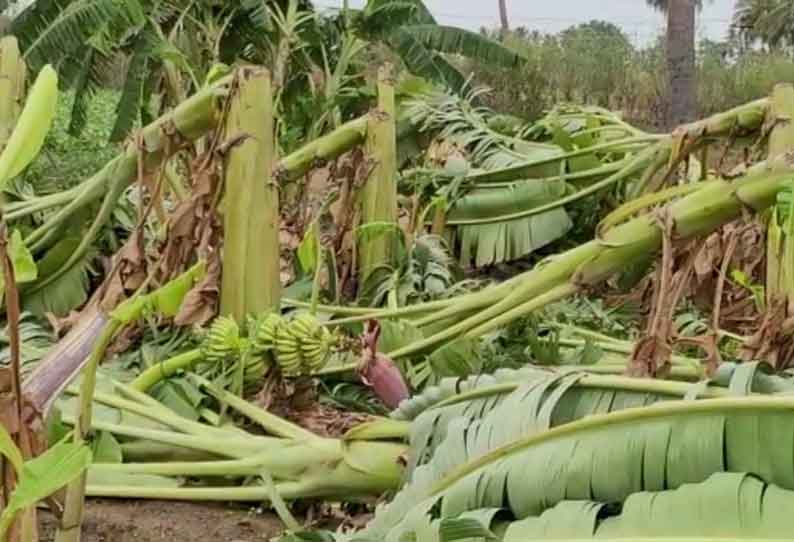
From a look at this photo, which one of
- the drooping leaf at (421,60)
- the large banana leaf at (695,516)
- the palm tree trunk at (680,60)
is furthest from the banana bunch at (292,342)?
the palm tree trunk at (680,60)

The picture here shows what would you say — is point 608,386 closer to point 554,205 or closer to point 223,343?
point 223,343

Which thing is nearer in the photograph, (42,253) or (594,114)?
(42,253)

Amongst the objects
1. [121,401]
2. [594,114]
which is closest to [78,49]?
[594,114]

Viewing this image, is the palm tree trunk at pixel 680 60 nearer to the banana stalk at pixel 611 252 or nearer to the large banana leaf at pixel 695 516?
the banana stalk at pixel 611 252

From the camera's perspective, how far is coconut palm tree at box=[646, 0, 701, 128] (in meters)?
6.70

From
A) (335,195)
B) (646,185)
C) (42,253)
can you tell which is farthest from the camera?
(335,195)

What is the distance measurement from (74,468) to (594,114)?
3.84m

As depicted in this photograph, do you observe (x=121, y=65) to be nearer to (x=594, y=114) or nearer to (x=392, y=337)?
(x=594, y=114)

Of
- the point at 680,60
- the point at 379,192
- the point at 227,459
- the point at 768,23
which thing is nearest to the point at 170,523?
the point at 227,459

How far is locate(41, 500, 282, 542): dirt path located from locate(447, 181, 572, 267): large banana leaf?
2.13 m

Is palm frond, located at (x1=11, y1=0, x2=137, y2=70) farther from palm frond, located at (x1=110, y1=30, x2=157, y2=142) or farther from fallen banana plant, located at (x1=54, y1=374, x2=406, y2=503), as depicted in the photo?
fallen banana plant, located at (x1=54, y1=374, x2=406, y2=503)

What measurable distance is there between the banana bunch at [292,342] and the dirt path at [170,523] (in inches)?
12.8

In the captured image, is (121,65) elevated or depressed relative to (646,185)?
elevated

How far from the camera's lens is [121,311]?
3.53 ft
